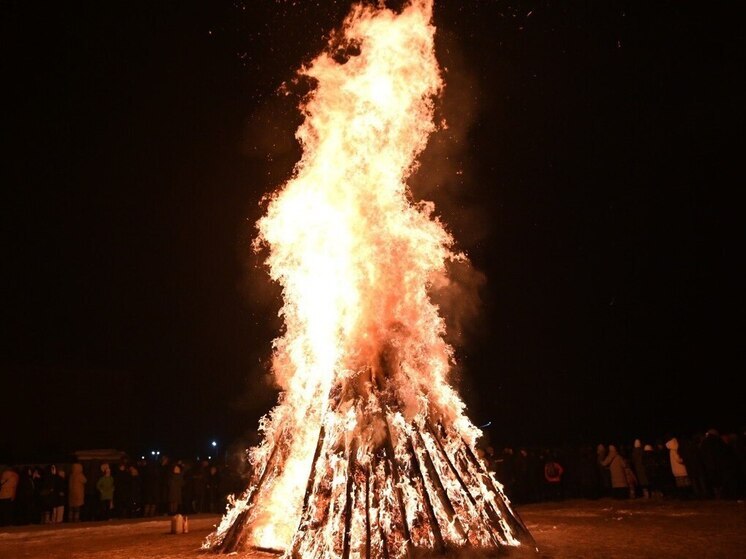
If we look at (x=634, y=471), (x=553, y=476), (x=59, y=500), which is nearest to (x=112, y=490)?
(x=59, y=500)

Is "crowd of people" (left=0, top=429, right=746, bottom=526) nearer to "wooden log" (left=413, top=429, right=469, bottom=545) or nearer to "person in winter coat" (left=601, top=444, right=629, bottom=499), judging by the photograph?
"person in winter coat" (left=601, top=444, right=629, bottom=499)

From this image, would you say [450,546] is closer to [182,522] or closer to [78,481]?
[182,522]

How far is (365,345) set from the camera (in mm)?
9430

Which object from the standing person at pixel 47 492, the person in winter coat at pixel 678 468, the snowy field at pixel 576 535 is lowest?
the snowy field at pixel 576 535

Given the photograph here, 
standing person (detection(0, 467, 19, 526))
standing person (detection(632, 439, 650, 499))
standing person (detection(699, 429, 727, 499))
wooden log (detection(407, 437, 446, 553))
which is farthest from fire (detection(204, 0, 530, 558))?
standing person (detection(632, 439, 650, 499))

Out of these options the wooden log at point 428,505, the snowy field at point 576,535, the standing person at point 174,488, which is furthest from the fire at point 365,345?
the standing person at point 174,488

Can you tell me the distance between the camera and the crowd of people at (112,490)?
13.8 metres

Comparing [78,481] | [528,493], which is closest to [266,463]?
[78,481]

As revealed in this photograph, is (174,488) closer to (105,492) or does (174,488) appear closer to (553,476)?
(105,492)

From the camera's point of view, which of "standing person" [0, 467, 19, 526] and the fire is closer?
the fire

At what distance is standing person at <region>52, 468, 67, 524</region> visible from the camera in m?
14.0

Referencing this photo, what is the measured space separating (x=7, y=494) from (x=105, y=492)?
1959 millimetres

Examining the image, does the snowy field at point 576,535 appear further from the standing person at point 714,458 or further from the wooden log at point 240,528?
the standing person at point 714,458

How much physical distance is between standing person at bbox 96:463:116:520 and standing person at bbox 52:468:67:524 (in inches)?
28.9
